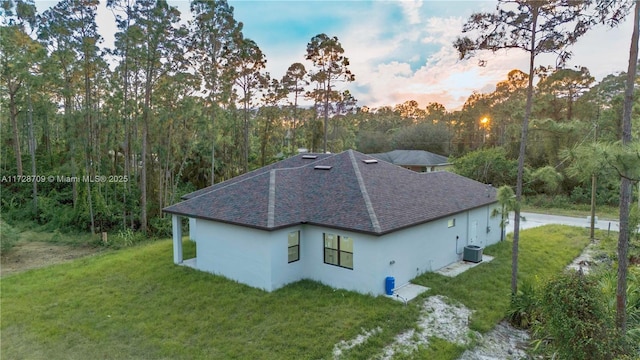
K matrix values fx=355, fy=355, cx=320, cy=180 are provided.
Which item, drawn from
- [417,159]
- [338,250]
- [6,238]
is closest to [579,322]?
[338,250]

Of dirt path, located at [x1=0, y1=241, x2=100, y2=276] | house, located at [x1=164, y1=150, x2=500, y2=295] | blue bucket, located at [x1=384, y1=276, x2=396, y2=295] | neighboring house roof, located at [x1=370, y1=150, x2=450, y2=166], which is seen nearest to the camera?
blue bucket, located at [x1=384, y1=276, x2=396, y2=295]

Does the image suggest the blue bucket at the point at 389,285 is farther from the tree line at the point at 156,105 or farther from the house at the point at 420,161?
the house at the point at 420,161

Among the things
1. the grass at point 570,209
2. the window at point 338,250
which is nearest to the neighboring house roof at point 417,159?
the grass at point 570,209

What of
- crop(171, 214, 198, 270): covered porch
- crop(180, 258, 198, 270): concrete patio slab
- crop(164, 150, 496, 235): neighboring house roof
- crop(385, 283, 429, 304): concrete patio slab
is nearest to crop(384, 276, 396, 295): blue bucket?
crop(385, 283, 429, 304): concrete patio slab

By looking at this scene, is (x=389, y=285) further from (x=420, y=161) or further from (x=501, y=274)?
(x=420, y=161)

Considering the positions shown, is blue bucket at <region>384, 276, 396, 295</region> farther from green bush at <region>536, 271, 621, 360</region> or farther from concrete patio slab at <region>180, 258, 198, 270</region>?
concrete patio slab at <region>180, 258, 198, 270</region>

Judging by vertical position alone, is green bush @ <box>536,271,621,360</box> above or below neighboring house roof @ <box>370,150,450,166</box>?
below

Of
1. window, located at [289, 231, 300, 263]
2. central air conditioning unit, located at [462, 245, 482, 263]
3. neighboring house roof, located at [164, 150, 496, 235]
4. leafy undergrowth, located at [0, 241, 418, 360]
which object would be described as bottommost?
Answer: leafy undergrowth, located at [0, 241, 418, 360]
